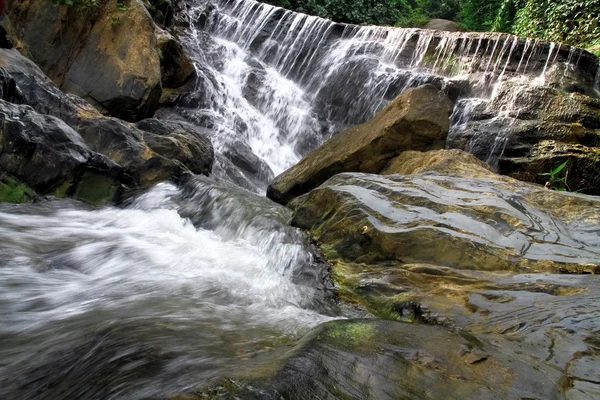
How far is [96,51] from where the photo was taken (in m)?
9.09

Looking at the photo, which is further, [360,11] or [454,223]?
[360,11]

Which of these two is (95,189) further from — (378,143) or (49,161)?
(378,143)

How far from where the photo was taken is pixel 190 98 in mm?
11547

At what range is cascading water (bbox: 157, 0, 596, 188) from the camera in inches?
457

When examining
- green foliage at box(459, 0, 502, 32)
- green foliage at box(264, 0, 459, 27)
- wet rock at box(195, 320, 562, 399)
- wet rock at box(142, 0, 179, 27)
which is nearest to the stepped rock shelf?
wet rock at box(195, 320, 562, 399)

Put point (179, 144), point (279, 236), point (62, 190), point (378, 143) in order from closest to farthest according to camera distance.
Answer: point (279, 236) → point (62, 190) → point (378, 143) → point (179, 144)

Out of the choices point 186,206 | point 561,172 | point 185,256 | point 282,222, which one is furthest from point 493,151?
point 185,256

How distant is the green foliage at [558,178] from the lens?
28.8 ft

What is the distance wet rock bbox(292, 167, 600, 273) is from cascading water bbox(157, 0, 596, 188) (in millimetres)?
4432

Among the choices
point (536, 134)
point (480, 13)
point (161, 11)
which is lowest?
point (536, 134)

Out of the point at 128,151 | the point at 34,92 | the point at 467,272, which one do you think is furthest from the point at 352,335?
the point at 34,92

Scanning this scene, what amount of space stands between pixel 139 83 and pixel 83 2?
2.13 metres

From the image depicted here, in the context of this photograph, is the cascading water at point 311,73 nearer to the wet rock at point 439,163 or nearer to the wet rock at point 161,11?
the wet rock at point 161,11

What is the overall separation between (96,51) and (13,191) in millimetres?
4688
